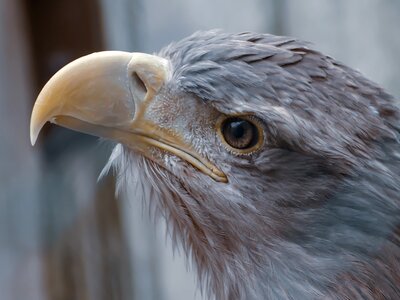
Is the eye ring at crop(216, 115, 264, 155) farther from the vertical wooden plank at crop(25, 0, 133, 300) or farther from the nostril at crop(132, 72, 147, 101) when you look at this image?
the vertical wooden plank at crop(25, 0, 133, 300)

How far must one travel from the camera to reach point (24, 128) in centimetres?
267

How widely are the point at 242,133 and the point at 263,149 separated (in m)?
0.04

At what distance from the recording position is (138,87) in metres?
1.52

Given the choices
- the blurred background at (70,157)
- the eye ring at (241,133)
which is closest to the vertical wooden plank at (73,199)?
the blurred background at (70,157)

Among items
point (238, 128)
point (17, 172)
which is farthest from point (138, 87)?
point (17, 172)

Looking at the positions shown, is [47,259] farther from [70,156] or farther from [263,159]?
[263,159]

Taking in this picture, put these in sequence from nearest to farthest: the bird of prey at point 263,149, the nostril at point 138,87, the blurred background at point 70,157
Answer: the bird of prey at point 263,149 → the nostril at point 138,87 → the blurred background at point 70,157

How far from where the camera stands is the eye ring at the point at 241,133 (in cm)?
139

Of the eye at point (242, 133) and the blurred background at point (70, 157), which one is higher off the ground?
the eye at point (242, 133)

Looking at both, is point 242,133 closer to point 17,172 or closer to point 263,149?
point 263,149

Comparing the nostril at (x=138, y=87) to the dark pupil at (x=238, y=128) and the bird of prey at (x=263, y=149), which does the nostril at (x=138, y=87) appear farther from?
the dark pupil at (x=238, y=128)

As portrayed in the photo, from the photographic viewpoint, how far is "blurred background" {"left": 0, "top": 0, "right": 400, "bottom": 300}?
246cm

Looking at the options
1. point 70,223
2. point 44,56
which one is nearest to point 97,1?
point 44,56

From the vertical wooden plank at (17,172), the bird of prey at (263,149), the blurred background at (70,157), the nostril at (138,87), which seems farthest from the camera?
the vertical wooden plank at (17,172)
